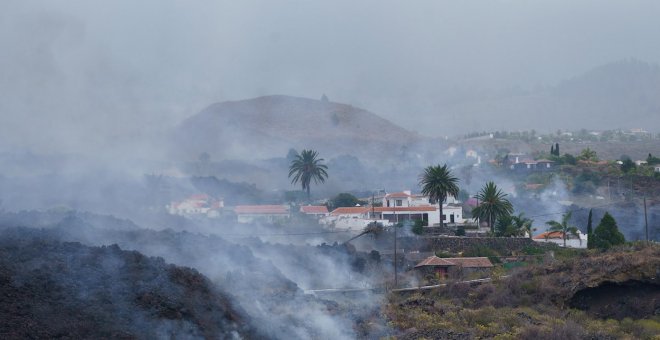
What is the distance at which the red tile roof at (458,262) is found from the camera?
55.8 meters

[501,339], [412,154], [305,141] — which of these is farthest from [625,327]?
[305,141]

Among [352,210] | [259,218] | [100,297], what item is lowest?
[100,297]

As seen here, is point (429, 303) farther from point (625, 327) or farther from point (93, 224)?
point (93, 224)

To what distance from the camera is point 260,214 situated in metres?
78.4

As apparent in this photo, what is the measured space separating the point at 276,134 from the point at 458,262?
12169 cm

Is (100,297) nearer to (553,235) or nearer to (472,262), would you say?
(472,262)

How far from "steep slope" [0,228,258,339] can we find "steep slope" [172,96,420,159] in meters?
111

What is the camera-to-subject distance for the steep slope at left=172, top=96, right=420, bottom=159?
15962 cm

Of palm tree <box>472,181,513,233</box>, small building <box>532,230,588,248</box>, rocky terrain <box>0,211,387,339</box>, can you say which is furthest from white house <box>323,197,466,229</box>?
rocky terrain <box>0,211,387,339</box>

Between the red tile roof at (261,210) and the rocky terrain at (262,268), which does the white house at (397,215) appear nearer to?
the red tile roof at (261,210)

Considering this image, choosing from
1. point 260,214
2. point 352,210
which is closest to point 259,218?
point 260,214

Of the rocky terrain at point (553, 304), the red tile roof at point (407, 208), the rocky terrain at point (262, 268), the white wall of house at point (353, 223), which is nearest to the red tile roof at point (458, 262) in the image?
the rocky terrain at point (262, 268)

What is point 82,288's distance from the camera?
3212cm

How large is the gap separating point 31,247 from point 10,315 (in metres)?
7.94
